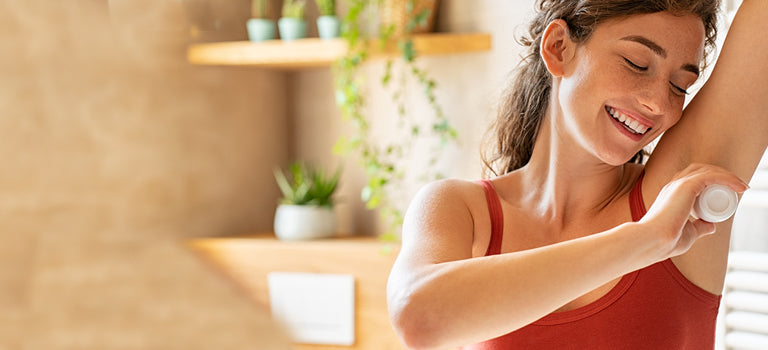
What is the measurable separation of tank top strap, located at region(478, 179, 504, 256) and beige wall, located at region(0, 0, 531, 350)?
84cm

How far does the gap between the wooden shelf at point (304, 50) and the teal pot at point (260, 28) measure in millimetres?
45

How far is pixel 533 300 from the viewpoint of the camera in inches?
28.4

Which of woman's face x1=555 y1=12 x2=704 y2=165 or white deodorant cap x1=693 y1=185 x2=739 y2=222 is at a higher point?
woman's face x1=555 y1=12 x2=704 y2=165

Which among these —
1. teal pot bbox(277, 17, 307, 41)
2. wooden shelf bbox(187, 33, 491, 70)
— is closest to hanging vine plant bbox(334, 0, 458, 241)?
wooden shelf bbox(187, 33, 491, 70)

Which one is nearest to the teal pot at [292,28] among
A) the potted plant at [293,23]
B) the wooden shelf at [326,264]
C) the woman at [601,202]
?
the potted plant at [293,23]

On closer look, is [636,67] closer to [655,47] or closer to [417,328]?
[655,47]

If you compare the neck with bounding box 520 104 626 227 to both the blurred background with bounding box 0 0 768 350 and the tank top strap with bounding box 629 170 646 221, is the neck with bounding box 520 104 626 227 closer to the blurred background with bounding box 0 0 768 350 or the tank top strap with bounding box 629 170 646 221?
the tank top strap with bounding box 629 170 646 221

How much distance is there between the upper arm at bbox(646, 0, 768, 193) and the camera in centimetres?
81

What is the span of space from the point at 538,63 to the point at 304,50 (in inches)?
40.4

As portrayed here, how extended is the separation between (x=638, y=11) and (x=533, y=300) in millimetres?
302

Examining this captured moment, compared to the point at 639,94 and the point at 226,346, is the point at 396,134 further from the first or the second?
the point at 639,94

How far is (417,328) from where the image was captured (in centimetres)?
75

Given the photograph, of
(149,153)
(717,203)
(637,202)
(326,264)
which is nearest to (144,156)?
(149,153)

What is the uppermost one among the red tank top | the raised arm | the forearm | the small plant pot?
the raised arm
